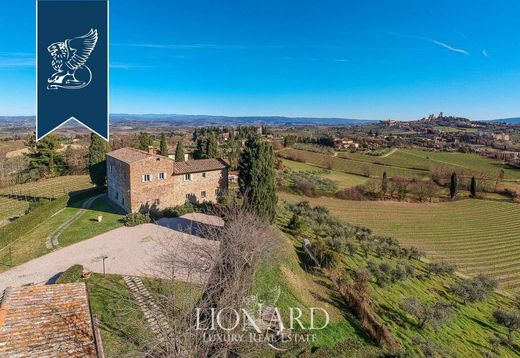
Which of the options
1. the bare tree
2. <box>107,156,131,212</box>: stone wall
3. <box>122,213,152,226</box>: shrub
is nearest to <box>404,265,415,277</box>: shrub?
the bare tree

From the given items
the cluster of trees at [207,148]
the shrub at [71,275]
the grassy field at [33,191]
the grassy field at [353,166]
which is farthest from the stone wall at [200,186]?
the grassy field at [353,166]

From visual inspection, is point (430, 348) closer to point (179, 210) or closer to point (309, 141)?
point (179, 210)

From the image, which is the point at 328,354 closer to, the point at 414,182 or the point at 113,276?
the point at 113,276

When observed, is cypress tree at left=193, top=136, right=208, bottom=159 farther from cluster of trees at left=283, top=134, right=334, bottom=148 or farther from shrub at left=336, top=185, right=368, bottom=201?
cluster of trees at left=283, top=134, right=334, bottom=148

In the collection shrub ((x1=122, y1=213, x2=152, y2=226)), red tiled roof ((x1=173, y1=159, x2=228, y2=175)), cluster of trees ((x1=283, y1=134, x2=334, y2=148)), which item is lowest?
shrub ((x1=122, y1=213, x2=152, y2=226))

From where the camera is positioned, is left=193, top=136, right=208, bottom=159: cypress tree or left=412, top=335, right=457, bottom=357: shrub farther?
left=193, top=136, right=208, bottom=159: cypress tree

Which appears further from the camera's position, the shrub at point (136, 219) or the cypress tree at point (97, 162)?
the cypress tree at point (97, 162)

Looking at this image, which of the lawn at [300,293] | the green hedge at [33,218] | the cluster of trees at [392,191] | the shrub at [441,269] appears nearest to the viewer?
the lawn at [300,293]

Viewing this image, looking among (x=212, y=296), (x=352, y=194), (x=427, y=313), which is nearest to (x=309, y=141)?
(x=352, y=194)

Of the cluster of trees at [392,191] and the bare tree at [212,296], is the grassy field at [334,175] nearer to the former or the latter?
the cluster of trees at [392,191]
